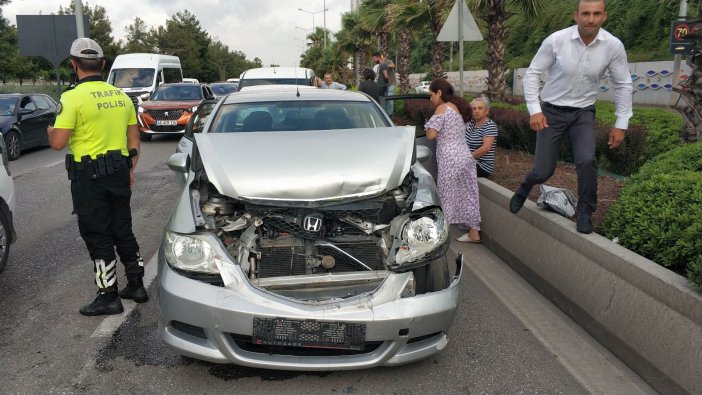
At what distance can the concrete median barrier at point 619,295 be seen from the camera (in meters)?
3.02

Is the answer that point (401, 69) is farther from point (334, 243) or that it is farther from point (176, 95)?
point (334, 243)

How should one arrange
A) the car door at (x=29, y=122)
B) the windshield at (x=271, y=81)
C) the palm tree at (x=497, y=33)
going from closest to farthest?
1. the car door at (x=29, y=122)
2. the palm tree at (x=497, y=33)
3. the windshield at (x=271, y=81)

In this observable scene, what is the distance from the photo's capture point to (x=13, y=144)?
12.9 metres

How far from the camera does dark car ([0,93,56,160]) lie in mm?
12962

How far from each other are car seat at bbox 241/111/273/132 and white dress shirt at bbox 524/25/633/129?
210 centimetres

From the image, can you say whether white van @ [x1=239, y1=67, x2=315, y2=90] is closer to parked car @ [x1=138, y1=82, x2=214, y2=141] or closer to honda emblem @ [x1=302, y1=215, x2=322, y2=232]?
parked car @ [x1=138, y1=82, x2=214, y2=141]

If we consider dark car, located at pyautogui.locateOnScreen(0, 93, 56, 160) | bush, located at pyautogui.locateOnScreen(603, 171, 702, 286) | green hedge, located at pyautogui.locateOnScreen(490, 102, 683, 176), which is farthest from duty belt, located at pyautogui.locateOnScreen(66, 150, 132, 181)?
dark car, located at pyautogui.locateOnScreen(0, 93, 56, 160)

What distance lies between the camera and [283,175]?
11.8 feet

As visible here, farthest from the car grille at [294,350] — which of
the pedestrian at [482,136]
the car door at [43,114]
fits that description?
the car door at [43,114]

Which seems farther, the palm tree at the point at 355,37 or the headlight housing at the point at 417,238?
the palm tree at the point at 355,37

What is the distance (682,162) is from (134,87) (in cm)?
2045

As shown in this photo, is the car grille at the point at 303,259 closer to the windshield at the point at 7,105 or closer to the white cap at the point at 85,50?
the white cap at the point at 85,50

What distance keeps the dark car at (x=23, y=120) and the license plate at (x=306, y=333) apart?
11.7 m

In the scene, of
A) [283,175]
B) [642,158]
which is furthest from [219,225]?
[642,158]
